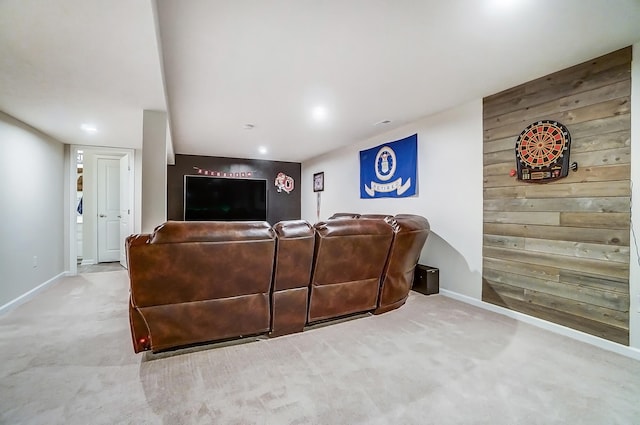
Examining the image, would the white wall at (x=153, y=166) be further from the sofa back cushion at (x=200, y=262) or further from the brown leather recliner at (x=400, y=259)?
the brown leather recliner at (x=400, y=259)

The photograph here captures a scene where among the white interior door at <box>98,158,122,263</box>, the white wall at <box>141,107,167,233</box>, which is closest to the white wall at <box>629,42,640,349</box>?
the white wall at <box>141,107,167,233</box>

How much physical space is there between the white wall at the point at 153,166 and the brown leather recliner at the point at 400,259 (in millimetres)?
2354

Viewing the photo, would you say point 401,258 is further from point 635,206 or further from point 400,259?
point 635,206

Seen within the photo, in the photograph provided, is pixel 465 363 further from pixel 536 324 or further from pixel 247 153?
pixel 247 153

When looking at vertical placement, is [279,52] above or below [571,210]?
above

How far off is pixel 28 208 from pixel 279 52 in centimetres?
367

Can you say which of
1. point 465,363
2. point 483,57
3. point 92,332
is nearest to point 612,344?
point 465,363

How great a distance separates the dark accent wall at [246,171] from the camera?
255 inches

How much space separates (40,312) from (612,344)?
516 centimetres

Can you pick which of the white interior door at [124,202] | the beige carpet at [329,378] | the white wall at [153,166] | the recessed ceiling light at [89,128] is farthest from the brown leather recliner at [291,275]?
the white interior door at [124,202]

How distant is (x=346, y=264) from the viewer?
251 centimetres

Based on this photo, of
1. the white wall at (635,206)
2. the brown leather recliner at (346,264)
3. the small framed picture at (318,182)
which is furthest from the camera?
the small framed picture at (318,182)

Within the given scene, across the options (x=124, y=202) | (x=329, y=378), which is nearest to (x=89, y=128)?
(x=124, y=202)

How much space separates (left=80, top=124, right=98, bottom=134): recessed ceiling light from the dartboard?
4.84 meters
